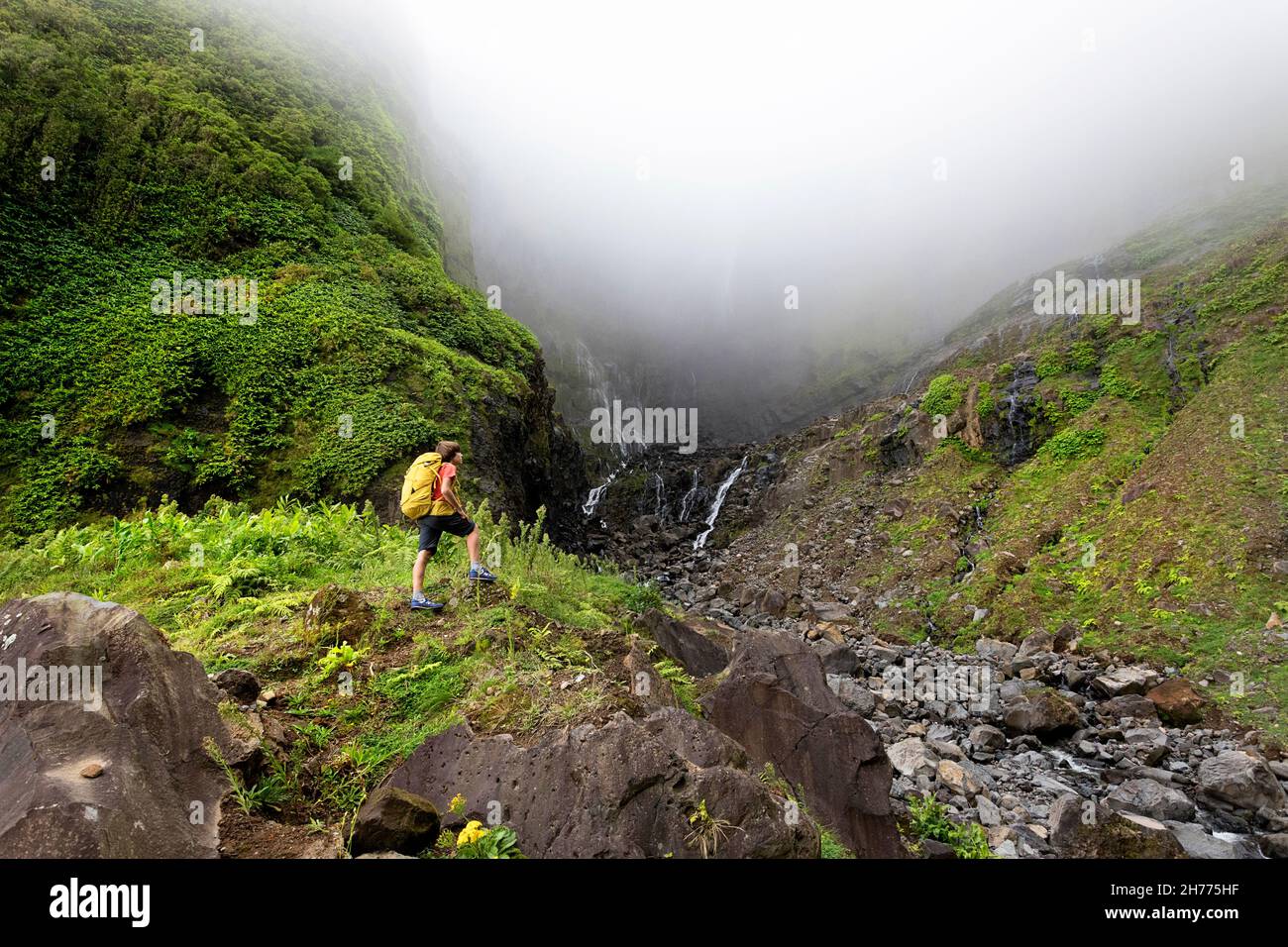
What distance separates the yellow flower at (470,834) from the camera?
10.1 ft

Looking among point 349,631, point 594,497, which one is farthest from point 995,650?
point 594,497

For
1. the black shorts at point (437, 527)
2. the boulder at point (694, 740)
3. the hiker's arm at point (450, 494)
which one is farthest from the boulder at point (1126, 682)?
the hiker's arm at point (450, 494)

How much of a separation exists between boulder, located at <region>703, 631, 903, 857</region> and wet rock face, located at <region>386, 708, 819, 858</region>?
324cm

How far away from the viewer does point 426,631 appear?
5.70 meters

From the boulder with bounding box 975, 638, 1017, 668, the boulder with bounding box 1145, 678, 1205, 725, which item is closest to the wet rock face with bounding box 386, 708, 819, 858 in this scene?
the boulder with bounding box 1145, 678, 1205, 725

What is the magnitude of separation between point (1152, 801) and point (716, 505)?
104 ft

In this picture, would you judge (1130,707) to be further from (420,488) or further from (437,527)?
(420,488)

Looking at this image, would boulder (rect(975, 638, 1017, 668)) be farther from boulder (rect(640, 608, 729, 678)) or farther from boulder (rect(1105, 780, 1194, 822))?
boulder (rect(640, 608, 729, 678))

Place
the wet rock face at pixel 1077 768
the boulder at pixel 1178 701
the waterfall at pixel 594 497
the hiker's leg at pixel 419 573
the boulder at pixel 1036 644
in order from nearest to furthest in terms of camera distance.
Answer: the hiker's leg at pixel 419 573 → the wet rock face at pixel 1077 768 → the boulder at pixel 1178 701 → the boulder at pixel 1036 644 → the waterfall at pixel 594 497

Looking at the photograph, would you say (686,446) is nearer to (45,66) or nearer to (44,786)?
(45,66)

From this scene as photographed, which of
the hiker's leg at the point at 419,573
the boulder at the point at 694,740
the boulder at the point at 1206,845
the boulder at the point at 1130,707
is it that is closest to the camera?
the boulder at the point at 694,740

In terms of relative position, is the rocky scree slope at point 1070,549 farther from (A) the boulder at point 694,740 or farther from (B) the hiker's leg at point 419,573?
(B) the hiker's leg at point 419,573

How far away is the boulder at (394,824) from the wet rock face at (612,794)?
0.43 metres

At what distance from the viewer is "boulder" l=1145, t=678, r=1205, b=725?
425 inches
